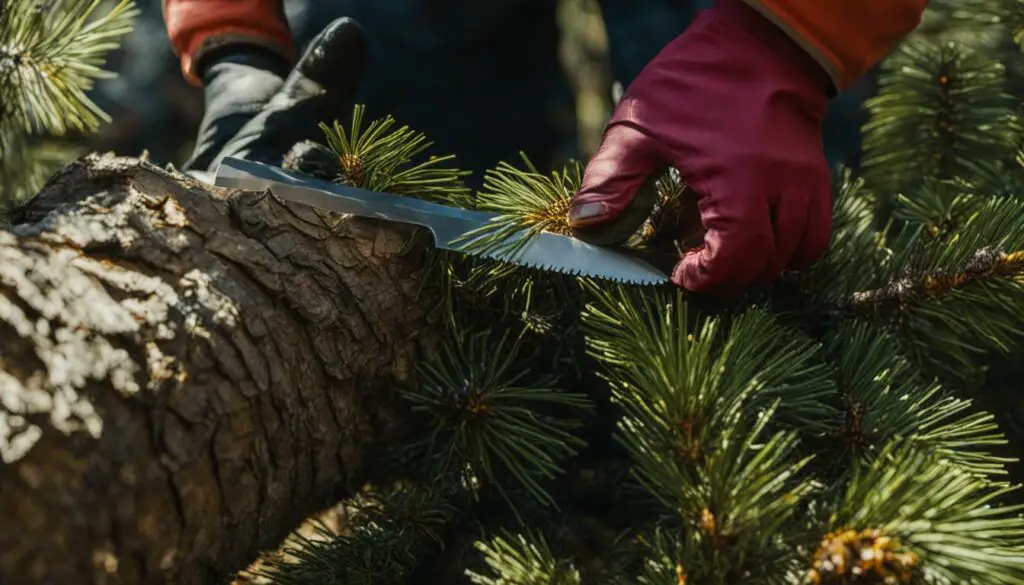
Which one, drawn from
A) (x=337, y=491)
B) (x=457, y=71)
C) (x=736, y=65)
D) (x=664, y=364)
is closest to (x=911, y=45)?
(x=736, y=65)

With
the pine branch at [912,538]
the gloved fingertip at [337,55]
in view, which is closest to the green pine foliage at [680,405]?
the pine branch at [912,538]

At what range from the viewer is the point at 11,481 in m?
0.52

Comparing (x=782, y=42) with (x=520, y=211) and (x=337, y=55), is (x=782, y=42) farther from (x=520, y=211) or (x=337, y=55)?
(x=337, y=55)

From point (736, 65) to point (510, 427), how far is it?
36cm

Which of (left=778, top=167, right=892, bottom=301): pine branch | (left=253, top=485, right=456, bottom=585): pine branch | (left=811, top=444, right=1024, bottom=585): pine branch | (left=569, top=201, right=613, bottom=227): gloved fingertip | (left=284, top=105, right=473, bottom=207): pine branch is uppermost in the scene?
(left=284, top=105, right=473, bottom=207): pine branch

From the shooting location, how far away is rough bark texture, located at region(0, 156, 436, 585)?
1.77 ft

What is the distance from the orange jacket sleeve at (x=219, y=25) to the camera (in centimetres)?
108

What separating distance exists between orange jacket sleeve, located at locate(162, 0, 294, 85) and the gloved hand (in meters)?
0.07

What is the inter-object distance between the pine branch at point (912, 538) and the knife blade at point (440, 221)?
257 mm

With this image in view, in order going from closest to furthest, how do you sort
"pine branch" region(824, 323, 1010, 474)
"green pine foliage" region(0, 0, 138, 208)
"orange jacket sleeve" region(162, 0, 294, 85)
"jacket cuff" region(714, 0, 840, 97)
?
1. "pine branch" region(824, 323, 1010, 474)
2. "jacket cuff" region(714, 0, 840, 97)
3. "green pine foliage" region(0, 0, 138, 208)
4. "orange jacket sleeve" region(162, 0, 294, 85)

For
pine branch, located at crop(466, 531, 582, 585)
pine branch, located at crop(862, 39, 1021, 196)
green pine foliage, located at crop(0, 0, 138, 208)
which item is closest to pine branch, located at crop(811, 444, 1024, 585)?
pine branch, located at crop(466, 531, 582, 585)

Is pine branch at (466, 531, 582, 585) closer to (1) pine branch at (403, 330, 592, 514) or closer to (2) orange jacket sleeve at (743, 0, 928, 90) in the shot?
(1) pine branch at (403, 330, 592, 514)

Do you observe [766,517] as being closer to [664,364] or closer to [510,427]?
[664,364]

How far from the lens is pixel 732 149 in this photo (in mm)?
780
